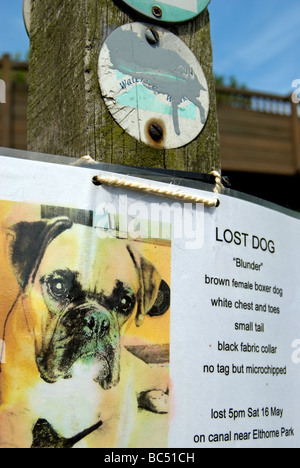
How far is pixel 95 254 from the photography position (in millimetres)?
1005

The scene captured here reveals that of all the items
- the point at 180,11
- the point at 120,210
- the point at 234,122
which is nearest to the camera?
the point at 120,210

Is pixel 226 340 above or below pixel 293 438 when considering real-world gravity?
above

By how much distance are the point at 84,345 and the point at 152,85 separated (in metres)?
0.64

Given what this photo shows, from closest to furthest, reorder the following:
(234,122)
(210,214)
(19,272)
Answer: (19,272) < (210,214) < (234,122)

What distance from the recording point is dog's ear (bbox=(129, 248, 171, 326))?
1047mm

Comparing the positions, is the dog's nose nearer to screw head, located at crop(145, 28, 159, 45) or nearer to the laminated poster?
the laminated poster

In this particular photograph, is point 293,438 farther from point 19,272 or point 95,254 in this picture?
point 19,272

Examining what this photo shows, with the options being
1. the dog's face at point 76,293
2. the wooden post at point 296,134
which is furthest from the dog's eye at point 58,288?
the wooden post at point 296,134

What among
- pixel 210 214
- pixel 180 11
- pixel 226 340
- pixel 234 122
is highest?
pixel 234 122

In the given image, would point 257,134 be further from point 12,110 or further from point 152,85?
point 152,85

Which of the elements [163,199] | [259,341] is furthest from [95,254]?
[259,341]

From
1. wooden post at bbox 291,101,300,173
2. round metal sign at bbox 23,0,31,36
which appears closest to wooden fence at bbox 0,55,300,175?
wooden post at bbox 291,101,300,173

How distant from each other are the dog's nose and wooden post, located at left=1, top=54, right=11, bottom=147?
654 centimetres

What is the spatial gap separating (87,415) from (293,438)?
1.89 feet
